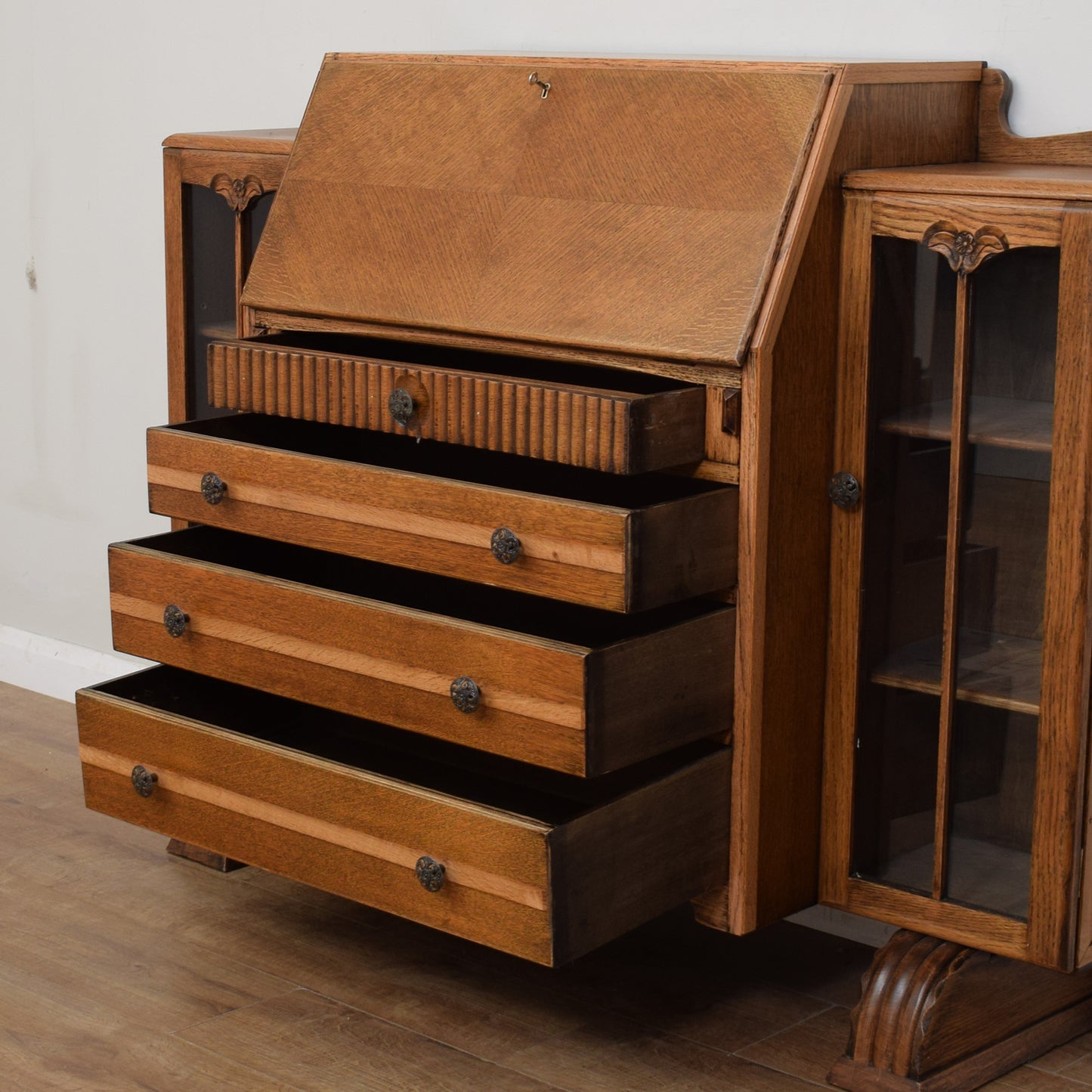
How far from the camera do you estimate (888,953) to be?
197 centimetres

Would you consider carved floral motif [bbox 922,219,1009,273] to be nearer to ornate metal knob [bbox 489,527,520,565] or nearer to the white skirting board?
ornate metal knob [bbox 489,527,520,565]

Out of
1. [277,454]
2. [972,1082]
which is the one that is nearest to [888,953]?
[972,1082]

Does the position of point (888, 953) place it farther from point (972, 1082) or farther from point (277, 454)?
point (277, 454)

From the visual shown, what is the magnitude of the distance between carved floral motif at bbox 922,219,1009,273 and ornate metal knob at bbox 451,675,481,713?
68cm

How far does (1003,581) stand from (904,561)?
12 cm

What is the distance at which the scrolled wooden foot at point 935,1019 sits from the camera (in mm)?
1933

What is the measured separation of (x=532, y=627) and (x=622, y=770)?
22 cm

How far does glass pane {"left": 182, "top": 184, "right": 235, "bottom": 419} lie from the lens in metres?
2.54

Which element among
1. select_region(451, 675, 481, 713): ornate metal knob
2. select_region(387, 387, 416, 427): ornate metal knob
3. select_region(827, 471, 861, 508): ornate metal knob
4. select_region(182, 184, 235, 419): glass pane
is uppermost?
select_region(182, 184, 235, 419): glass pane

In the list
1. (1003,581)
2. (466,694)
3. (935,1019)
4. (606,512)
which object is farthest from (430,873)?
(1003,581)

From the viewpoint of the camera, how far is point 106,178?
321 centimetres

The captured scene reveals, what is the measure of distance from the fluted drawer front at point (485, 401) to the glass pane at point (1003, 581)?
1.02ft

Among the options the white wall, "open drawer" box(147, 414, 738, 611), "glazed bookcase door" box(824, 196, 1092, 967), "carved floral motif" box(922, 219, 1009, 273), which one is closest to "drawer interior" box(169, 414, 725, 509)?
"open drawer" box(147, 414, 738, 611)

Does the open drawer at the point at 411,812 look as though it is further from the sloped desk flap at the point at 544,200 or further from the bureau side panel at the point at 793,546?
the sloped desk flap at the point at 544,200
